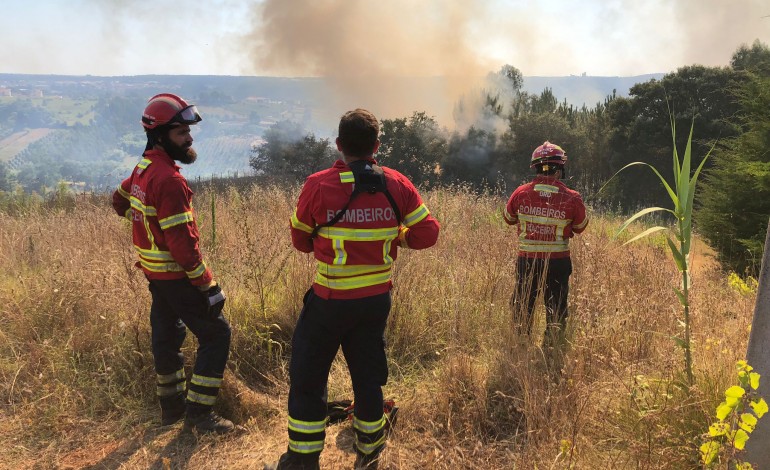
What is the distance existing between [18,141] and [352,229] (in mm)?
150296

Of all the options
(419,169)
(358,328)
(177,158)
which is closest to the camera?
(358,328)

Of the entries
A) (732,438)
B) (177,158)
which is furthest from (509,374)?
(177,158)

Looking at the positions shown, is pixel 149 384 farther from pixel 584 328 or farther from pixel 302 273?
pixel 584 328

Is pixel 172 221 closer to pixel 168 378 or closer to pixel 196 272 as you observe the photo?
pixel 196 272

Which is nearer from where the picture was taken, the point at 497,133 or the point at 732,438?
the point at 732,438

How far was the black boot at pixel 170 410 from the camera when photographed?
301 centimetres

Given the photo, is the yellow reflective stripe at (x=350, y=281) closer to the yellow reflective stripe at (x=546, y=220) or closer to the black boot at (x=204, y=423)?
the black boot at (x=204, y=423)

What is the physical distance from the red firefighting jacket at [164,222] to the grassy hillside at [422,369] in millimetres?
906

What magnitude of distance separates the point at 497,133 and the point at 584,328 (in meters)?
28.5

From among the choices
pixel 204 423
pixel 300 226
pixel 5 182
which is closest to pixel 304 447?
pixel 204 423

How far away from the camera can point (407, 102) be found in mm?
51875

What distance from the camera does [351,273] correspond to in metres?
→ 2.31

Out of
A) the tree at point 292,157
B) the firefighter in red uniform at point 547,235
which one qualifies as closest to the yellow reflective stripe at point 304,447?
the firefighter in red uniform at point 547,235

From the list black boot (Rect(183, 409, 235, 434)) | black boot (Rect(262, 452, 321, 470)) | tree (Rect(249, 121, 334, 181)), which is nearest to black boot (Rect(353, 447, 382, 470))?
black boot (Rect(262, 452, 321, 470))
